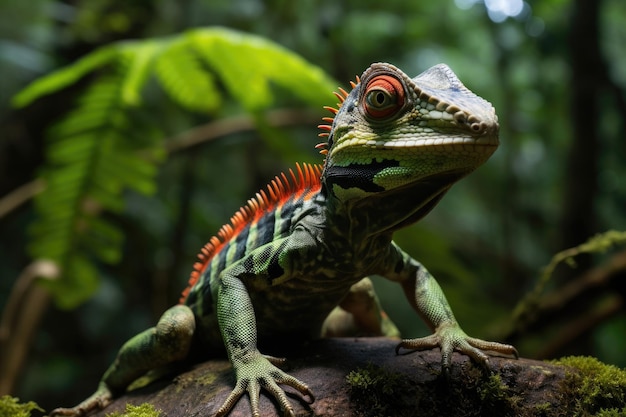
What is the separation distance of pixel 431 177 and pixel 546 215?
5.93 metres

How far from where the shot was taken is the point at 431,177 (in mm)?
2451

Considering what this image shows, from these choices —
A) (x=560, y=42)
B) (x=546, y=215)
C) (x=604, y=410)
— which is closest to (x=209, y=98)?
(x=604, y=410)

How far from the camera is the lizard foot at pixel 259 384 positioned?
7.66 feet

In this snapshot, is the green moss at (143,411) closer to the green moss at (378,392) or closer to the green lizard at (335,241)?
the green lizard at (335,241)

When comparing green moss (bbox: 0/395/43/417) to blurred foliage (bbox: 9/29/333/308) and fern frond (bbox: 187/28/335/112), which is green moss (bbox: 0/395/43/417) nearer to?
blurred foliage (bbox: 9/29/333/308)

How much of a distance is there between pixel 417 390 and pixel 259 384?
73cm

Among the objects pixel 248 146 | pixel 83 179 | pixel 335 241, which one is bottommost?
pixel 335 241

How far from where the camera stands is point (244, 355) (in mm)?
2543

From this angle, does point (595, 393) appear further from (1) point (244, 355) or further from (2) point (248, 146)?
(2) point (248, 146)

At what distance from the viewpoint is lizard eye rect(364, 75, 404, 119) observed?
2.49m


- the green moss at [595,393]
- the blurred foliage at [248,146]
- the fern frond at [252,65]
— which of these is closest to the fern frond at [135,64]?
the blurred foliage at [248,146]

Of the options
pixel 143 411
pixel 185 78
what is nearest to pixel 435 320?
pixel 143 411

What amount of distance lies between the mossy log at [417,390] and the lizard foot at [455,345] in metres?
0.05

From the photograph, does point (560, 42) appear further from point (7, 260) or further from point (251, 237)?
point (7, 260)
